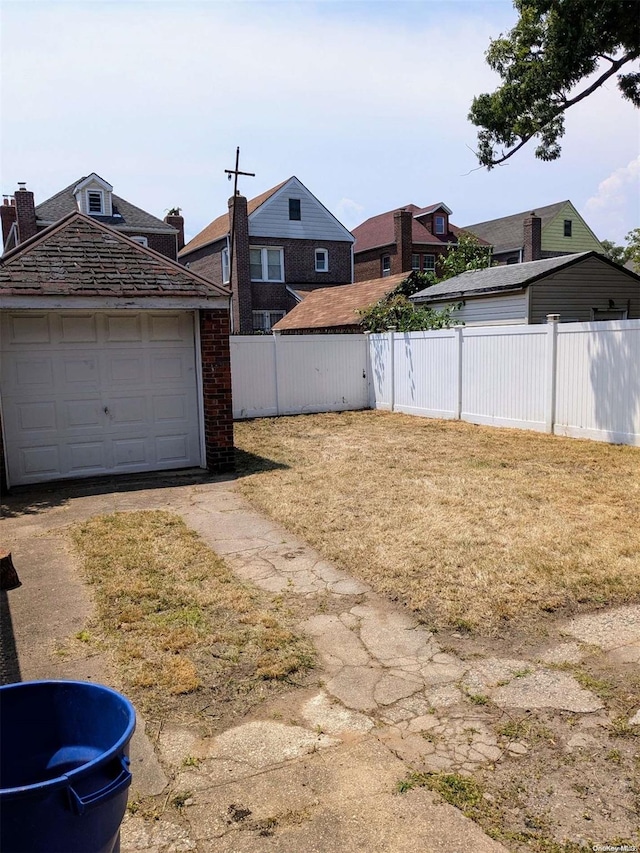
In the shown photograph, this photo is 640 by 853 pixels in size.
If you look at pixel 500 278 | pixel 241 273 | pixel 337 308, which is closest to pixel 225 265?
pixel 241 273

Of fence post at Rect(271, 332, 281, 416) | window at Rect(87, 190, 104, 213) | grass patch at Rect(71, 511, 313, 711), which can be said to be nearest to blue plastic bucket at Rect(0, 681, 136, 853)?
grass patch at Rect(71, 511, 313, 711)

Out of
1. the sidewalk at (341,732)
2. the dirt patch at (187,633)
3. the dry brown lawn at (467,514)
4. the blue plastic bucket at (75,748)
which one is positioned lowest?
the sidewalk at (341,732)

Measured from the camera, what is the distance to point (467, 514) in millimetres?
6867

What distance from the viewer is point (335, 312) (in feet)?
77.3

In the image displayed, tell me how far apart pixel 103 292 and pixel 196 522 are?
12.0 ft

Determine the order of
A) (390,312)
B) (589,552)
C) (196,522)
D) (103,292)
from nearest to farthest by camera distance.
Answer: (589,552), (196,522), (103,292), (390,312)

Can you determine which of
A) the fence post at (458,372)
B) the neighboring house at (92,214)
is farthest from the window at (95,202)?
the fence post at (458,372)

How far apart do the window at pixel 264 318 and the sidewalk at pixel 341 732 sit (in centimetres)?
2680

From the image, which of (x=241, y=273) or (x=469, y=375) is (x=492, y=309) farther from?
(x=241, y=273)

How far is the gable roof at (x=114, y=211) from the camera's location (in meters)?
29.6

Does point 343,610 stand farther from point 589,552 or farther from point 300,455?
point 300,455

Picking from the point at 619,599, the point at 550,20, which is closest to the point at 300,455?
the point at 619,599

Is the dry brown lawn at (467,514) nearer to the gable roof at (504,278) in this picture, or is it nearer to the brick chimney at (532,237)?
the gable roof at (504,278)

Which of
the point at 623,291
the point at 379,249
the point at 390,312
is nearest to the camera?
the point at 623,291
